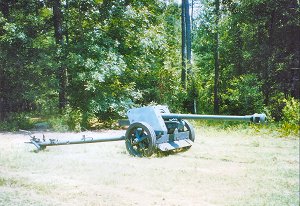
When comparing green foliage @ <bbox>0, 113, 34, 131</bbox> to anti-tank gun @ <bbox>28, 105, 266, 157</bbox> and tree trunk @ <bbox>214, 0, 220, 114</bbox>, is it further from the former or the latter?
tree trunk @ <bbox>214, 0, 220, 114</bbox>

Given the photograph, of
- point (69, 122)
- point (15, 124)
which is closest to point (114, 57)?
point (69, 122)

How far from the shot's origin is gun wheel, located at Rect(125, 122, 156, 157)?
8250 millimetres

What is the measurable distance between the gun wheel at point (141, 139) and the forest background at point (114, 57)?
19.4 ft

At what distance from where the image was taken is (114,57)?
586 inches

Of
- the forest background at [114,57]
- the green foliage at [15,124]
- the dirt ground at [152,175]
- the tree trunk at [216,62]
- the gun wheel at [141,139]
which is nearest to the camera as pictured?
the dirt ground at [152,175]

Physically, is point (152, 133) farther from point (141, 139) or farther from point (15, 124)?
point (15, 124)

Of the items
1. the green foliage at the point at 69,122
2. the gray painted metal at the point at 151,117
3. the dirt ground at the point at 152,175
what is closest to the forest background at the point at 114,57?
the green foliage at the point at 69,122

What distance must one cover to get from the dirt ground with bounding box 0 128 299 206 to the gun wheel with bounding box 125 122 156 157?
9.1 inches

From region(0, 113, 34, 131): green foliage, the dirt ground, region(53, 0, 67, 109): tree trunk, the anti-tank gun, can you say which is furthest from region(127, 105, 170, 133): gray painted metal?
region(0, 113, 34, 131): green foliage

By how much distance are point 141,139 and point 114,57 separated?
23.0 feet

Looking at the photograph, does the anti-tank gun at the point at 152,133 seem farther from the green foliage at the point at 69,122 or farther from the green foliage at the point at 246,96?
the green foliage at the point at 246,96

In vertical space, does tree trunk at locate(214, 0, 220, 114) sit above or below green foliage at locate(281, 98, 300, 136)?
above

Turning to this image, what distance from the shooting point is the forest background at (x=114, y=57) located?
14828mm

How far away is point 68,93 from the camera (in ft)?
52.3
